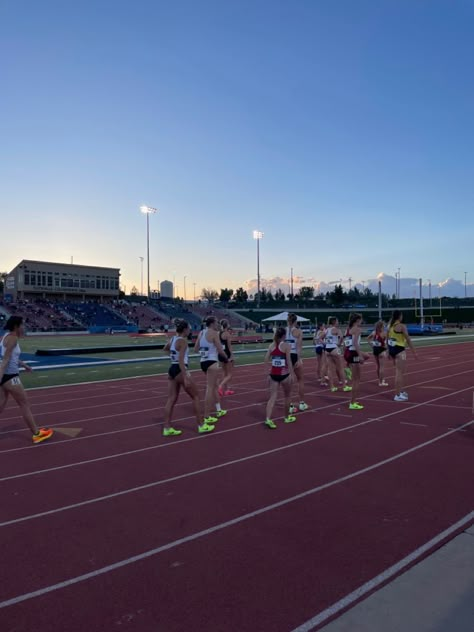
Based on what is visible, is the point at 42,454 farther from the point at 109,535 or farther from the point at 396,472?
the point at 396,472

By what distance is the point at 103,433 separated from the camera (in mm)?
8695

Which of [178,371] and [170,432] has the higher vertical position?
[178,371]

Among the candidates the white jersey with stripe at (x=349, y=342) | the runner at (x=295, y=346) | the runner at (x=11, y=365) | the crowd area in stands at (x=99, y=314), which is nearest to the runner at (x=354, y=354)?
the white jersey with stripe at (x=349, y=342)

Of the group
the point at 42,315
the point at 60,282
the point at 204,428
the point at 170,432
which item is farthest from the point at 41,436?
the point at 60,282

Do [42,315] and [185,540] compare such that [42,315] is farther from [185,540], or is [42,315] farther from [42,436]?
[185,540]

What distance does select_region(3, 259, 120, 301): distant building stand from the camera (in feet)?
261

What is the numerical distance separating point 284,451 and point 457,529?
119 inches

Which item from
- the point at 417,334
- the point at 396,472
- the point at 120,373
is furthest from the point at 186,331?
the point at 417,334

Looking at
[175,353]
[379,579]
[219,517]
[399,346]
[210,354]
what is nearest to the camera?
[379,579]

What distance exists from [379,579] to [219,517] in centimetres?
168

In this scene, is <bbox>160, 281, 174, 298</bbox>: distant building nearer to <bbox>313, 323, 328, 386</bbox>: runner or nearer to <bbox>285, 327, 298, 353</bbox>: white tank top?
<bbox>313, 323, 328, 386</bbox>: runner

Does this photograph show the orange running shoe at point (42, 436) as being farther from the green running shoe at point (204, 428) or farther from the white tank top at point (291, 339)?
the white tank top at point (291, 339)

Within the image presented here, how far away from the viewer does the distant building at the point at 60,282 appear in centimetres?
7969

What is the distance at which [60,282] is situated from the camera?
3278 inches
